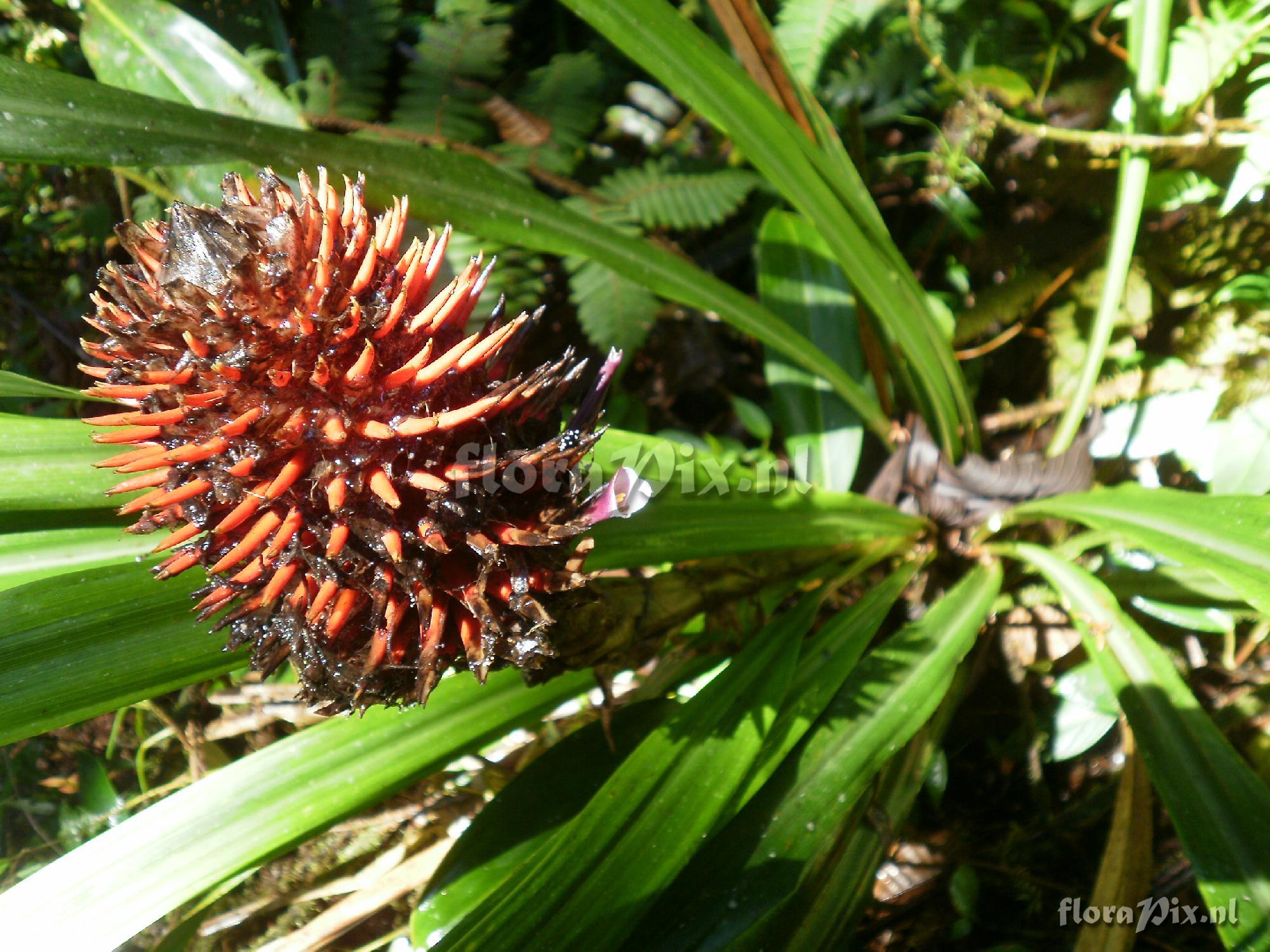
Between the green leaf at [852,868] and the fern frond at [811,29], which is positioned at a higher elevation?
the fern frond at [811,29]

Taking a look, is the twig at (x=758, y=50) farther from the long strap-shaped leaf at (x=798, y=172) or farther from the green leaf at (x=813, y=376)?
the green leaf at (x=813, y=376)

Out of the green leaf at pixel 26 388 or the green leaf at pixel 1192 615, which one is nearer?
the green leaf at pixel 26 388

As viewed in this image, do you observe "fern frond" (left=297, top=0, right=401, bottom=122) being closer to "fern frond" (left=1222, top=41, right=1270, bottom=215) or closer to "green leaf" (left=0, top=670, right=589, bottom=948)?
"green leaf" (left=0, top=670, right=589, bottom=948)

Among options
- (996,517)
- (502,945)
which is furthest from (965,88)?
(502,945)

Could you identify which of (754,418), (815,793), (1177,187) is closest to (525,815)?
(815,793)

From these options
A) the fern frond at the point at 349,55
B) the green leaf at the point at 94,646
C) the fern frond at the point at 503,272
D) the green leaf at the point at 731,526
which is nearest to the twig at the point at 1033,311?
the green leaf at the point at 731,526

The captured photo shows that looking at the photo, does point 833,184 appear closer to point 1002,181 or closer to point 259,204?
point 1002,181

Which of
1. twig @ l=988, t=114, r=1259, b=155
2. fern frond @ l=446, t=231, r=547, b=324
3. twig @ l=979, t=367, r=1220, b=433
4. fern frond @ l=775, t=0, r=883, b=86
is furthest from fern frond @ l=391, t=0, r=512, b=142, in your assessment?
twig @ l=979, t=367, r=1220, b=433
